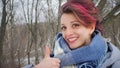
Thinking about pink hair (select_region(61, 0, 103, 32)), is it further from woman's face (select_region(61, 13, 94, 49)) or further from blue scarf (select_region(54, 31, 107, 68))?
blue scarf (select_region(54, 31, 107, 68))

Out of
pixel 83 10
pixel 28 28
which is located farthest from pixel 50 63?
pixel 28 28

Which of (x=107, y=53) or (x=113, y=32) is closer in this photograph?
(x=107, y=53)

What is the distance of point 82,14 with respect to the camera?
2475 mm

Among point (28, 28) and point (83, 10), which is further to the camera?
point (28, 28)

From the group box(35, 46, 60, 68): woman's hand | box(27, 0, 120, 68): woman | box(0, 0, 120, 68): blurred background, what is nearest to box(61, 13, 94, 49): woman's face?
box(27, 0, 120, 68): woman

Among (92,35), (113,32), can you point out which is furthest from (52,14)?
(92,35)

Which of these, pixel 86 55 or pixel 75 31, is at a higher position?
pixel 75 31

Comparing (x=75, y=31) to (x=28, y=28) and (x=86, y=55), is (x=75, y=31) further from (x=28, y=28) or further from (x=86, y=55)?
(x=28, y=28)

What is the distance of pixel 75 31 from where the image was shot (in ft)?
8.11

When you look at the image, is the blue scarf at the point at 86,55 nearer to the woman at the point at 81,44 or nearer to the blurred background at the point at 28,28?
the woman at the point at 81,44

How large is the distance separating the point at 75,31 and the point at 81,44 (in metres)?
0.11

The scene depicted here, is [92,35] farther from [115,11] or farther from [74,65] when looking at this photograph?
[115,11]

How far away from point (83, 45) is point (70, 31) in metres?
0.14

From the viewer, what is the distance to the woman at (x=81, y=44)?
242 cm
